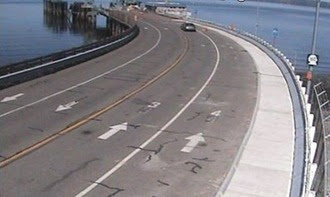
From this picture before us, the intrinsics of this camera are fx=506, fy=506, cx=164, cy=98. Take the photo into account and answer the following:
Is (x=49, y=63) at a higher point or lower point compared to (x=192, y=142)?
higher

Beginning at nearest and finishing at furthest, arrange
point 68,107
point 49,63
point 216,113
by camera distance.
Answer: point 68,107
point 216,113
point 49,63

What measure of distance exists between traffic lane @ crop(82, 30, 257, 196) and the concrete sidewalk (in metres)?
0.40

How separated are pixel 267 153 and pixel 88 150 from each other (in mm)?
5921

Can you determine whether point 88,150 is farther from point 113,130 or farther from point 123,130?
point 123,130

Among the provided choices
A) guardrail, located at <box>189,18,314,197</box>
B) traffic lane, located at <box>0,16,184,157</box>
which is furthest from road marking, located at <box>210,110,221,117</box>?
traffic lane, located at <box>0,16,184,157</box>

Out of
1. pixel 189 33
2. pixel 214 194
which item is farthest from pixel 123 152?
pixel 189 33

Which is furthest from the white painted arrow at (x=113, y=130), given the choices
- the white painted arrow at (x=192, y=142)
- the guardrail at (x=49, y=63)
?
the guardrail at (x=49, y=63)

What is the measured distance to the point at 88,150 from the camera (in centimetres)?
1645

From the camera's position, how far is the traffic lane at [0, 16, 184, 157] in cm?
1747

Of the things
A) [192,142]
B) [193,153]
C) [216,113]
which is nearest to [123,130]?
[192,142]

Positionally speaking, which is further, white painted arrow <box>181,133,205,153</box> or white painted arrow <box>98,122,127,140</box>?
white painted arrow <box>98,122,127,140</box>

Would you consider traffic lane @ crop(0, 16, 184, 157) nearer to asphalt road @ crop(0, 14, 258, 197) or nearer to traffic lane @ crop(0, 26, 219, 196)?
asphalt road @ crop(0, 14, 258, 197)

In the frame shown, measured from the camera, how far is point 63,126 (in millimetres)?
19094

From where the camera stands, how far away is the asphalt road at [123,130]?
548 inches
